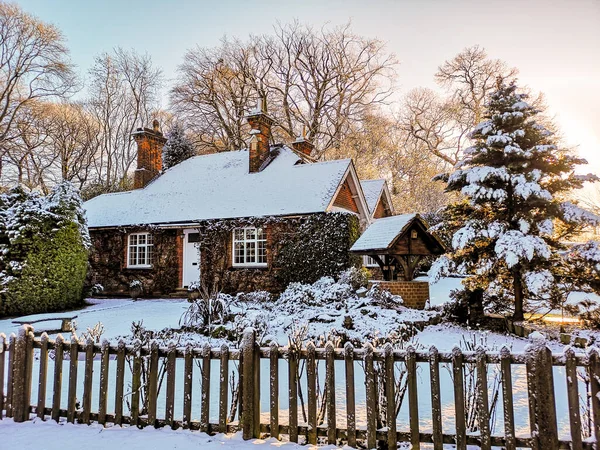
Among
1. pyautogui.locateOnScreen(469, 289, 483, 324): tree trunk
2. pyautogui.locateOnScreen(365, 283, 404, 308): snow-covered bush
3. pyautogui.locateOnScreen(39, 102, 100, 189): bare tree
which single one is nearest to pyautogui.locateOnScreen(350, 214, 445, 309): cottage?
pyautogui.locateOnScreen(365, 283, 404, 308): snow-covered bush

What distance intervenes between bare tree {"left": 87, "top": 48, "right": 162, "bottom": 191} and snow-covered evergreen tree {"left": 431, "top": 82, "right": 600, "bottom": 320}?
3014cm

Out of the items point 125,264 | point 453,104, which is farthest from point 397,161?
point 125,264

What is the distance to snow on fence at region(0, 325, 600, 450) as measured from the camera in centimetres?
368

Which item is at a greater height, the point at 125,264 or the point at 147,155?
the point at 147,155

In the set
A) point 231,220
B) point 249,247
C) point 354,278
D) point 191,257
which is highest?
point 231,220

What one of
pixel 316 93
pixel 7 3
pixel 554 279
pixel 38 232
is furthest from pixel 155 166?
pixel 554 279

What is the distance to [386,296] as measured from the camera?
1150 cm

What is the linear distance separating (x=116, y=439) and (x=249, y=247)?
13.1m

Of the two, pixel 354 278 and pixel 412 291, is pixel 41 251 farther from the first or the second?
pixel 412 291

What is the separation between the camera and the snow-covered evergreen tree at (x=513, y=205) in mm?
9430

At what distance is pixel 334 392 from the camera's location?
3.95m

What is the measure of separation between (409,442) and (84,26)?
35.2 ft

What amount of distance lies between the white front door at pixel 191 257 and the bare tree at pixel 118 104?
1888 cm

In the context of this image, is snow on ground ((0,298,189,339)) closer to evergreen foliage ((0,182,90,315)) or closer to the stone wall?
evergreen foliage ((0,182,90,315))
